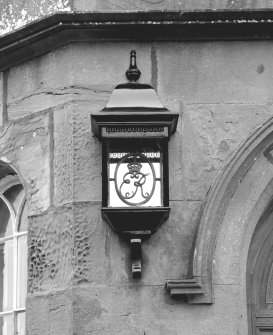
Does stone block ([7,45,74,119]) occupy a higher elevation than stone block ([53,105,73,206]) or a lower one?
higher

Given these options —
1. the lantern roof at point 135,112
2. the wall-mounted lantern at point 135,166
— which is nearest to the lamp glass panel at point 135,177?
the wall-mounted lantern at point 135,166

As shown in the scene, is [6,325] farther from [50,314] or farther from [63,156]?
[63,156]

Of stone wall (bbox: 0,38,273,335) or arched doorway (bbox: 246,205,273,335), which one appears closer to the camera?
stone wall (bbox: 0,38,273,335)

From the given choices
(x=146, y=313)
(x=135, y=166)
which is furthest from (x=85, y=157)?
(x=146, y=313)

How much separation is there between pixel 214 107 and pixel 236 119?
0.16m

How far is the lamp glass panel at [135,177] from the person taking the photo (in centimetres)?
732

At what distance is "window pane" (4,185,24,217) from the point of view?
841 centimetres

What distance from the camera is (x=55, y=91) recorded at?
7887 mm

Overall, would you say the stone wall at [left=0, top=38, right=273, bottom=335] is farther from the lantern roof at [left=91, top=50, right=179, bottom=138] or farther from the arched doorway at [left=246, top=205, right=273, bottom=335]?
the arched doorway at [left=246, top=205, right=273, bottom=335]

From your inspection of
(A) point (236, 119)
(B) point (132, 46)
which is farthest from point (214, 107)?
(B) point (132, 46)

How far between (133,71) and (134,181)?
0.80 m

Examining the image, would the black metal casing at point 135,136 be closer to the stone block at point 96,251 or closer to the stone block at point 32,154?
the stone block at point 96,251

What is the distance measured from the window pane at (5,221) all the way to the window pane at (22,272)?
16 centimetres

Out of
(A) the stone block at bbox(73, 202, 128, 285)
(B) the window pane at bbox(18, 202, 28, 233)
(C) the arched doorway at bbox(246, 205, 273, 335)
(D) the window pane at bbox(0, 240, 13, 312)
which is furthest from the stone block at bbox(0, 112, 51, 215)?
(C) the arched doorway at bbox(246, 205, 273, 335)
